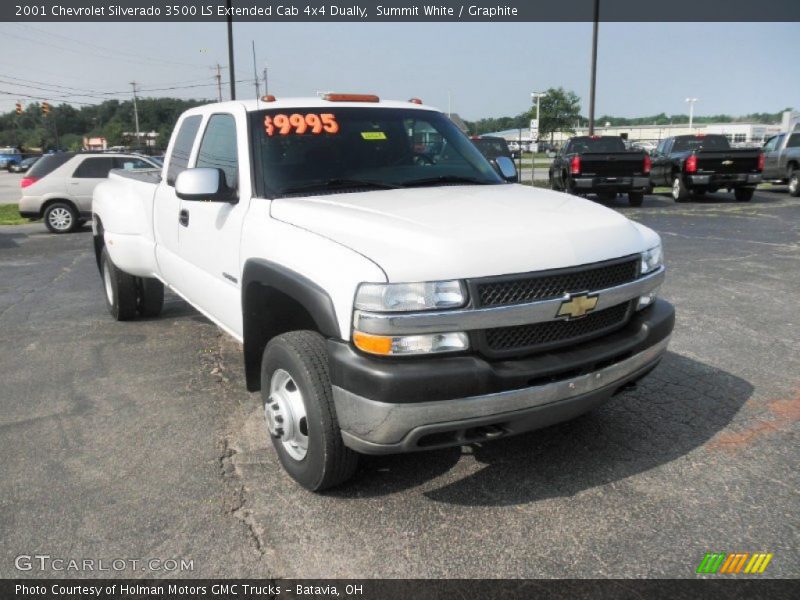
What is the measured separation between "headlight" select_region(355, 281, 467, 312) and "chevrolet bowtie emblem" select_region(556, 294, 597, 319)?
47cm

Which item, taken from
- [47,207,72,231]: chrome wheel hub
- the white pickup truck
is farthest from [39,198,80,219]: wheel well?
the white pickup truck

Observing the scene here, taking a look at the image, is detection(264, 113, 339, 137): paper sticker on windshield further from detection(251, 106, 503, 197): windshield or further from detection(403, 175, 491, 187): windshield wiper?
detection(403, 175, 491, 187): windshield wiper

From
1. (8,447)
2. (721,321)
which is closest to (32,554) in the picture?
(8,447)

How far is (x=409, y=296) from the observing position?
8.46ft

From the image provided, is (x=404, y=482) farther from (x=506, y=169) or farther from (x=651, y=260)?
(x=506, y=169)

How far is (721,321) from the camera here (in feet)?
19.4

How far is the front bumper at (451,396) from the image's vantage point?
8.41 feet

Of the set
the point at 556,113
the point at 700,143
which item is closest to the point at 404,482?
the point at 700,143

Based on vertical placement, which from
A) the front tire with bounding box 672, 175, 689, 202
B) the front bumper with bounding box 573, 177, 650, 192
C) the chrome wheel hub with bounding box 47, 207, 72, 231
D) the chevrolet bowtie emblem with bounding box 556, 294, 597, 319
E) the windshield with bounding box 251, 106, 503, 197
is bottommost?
the chrome wheel hub with bounding box 47, 207, 72, 231

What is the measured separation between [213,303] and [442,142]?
1794 mm

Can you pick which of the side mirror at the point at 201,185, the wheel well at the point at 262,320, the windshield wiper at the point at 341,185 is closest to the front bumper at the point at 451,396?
the wheel well at the point at 262,320

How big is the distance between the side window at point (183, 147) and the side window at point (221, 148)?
269mm

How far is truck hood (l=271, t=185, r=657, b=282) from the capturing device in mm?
2648

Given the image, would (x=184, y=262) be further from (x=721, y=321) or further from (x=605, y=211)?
(x=721, y=321)
